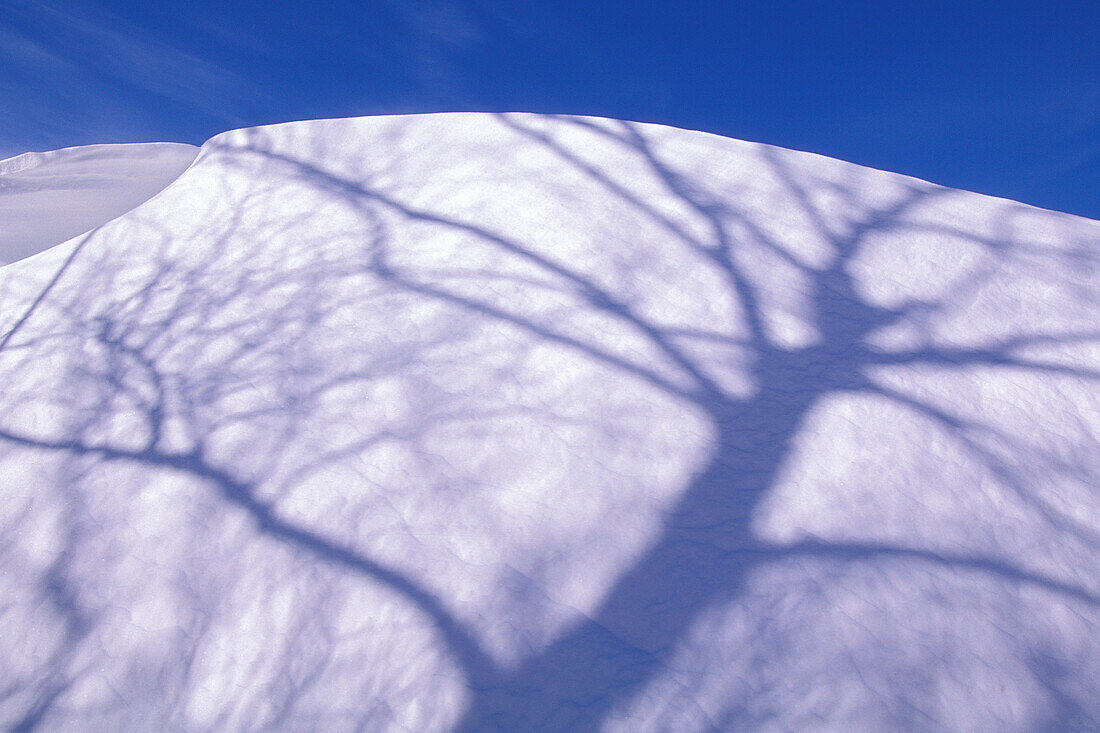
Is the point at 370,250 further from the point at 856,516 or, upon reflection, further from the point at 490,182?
the point at 856,516

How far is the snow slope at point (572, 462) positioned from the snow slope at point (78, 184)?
3555mm

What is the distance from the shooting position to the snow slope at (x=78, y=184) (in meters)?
5.59

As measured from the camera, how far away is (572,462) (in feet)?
5.63

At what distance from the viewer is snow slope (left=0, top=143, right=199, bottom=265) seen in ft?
18.3

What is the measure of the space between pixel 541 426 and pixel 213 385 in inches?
50.6

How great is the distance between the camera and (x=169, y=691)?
1362mm

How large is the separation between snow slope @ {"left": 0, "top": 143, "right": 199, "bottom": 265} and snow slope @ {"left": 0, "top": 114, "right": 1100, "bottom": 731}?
11.7ft

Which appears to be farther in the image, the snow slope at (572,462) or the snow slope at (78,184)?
the snow slope at (78,184)

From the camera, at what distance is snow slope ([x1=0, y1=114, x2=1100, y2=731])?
1292mm

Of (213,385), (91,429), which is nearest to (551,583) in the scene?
(213,385)

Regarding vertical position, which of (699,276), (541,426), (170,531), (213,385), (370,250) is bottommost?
(170,531)

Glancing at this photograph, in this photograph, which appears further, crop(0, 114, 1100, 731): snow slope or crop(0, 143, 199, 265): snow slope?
crop(0, 143, 199, 265): snow slope

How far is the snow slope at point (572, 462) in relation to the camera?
1.29 meters

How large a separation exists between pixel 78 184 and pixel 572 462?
275 inches
